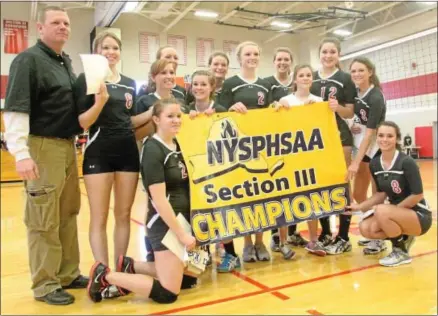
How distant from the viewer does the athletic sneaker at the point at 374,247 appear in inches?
141

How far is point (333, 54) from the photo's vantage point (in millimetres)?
3625

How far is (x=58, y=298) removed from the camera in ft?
8.63

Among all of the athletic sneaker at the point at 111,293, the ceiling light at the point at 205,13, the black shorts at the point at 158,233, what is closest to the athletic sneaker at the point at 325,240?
the black shorts at the point at 158,233

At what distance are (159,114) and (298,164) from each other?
134cm

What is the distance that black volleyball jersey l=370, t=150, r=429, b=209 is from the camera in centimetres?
318

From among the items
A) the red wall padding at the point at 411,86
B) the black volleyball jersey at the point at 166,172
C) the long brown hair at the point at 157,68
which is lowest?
the black volleyball jersey at the point at 166,172

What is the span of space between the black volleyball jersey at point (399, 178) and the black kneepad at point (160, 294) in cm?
187

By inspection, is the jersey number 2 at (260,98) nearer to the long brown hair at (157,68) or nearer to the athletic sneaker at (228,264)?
the long brown hair at (157,68)

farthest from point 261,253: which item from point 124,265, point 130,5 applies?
point 130,5

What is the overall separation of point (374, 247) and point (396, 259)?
1.20 feet

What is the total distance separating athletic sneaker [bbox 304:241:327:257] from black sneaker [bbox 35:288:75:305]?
1.98 meters

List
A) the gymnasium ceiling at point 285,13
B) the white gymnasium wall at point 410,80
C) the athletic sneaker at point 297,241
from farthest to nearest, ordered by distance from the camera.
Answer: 1. the white gymnasium wall at point 410,80
2. the gymnasium ceiling at point 285,13
3. the athletic sneaker at point 297,241

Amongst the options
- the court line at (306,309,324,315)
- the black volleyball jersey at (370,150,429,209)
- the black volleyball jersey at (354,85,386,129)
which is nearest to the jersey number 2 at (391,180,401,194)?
the black volleyball jersey at (370,150,429,209)

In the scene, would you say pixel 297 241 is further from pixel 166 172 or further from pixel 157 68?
pixel 157 68
